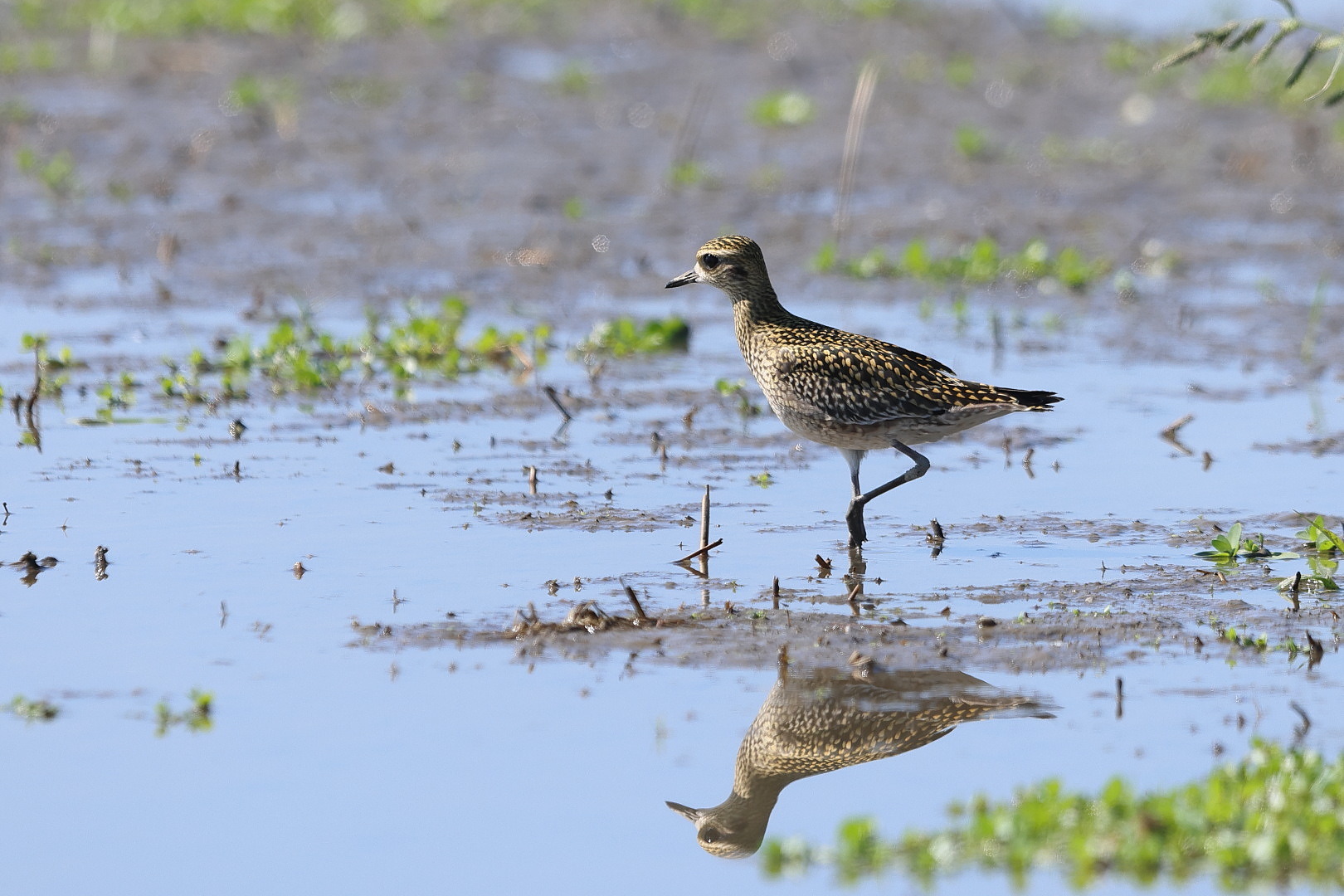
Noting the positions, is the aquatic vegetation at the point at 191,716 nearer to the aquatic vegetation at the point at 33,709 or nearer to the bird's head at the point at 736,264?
the aquatic vegetation at the point at 33,709

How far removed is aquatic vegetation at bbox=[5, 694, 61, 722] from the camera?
661 cm

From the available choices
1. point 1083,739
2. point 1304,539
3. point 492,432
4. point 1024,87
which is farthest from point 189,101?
point 1083,739

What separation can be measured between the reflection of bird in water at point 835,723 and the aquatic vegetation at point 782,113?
14426 millimetres

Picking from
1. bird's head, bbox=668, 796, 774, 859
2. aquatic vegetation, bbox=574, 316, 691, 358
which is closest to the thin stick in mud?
bird's head, bbox=668, 796, 774, 859

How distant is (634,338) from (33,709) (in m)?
7.12

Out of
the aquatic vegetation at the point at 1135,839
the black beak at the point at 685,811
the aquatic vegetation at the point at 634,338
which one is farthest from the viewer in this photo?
the aquatic vegetation at the point at 634,338

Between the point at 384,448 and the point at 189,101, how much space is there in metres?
11.3

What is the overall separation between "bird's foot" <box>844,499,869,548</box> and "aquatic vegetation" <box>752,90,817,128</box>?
12450 mm

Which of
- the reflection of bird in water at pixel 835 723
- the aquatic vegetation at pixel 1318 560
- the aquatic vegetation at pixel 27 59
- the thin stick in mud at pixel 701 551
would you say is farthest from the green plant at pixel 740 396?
the aquatic vegetation at pixel 27 59

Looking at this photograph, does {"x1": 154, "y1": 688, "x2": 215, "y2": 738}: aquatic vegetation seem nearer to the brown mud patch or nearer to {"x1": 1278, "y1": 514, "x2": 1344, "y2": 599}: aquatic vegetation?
the brown mud patch

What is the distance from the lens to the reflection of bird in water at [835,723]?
20.3ft

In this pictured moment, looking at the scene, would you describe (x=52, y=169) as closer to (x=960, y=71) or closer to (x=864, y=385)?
(x=960, y=71)

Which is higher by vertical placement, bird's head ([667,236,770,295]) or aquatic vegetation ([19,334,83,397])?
bird's head ([667,236,770,295])

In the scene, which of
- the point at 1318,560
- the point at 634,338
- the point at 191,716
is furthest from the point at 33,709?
the point at 634,338
